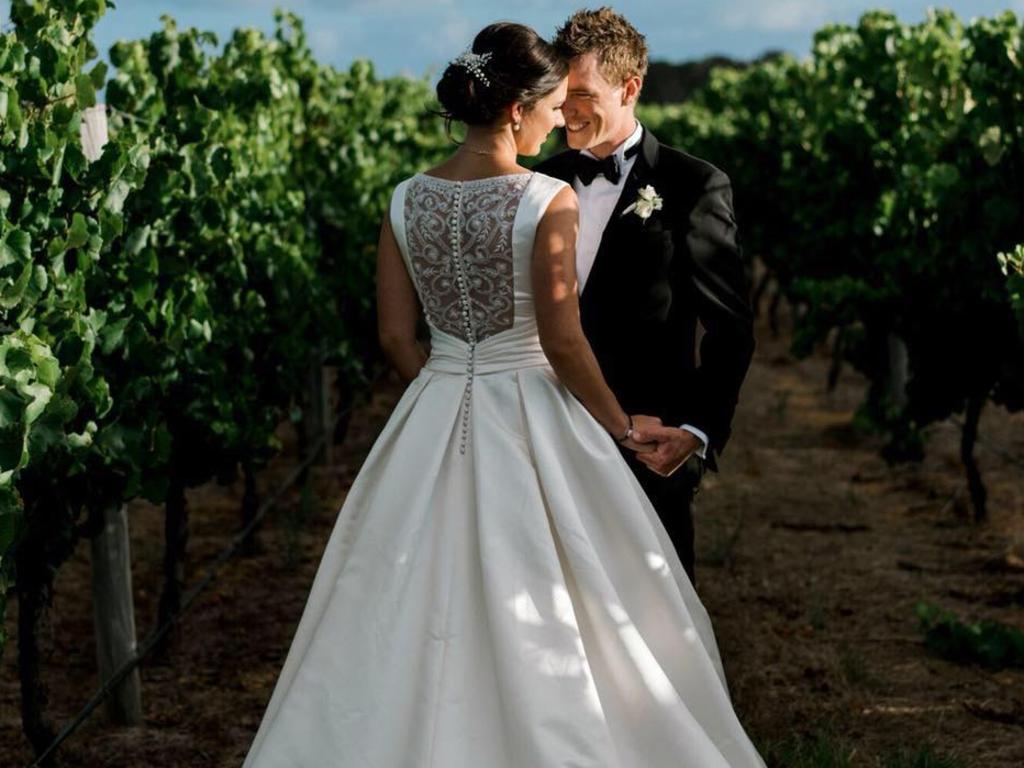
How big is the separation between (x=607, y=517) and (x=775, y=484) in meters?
6.07

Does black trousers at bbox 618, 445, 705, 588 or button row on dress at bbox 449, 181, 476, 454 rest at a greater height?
button row on dress at bbox 449, 181, 476, 454

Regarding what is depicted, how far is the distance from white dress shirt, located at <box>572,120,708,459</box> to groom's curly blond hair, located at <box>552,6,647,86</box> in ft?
0.70

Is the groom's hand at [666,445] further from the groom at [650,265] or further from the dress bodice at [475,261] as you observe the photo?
the dress bodice at [475,261]

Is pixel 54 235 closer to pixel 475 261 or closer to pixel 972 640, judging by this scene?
pixel 475 261

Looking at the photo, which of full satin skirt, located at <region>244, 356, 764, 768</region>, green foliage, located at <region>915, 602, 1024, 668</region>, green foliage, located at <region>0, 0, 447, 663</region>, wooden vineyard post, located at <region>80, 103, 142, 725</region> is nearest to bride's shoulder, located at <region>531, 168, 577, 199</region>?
full satin skirt, located at <region>244, 356, 764, 768</region>

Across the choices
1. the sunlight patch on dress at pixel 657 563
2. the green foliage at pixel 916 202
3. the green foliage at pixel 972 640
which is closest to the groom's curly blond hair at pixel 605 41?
the sunlight patch on dress at pixel 657 563

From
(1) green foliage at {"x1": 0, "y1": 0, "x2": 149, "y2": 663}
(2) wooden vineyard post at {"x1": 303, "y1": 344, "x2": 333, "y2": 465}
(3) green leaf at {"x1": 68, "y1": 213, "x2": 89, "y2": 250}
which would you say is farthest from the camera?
(2) wooden vineyard post at {"x1": 303, "y1": 344, "x2": 333, "y2": 465}

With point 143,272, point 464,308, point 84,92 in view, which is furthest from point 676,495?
point 84,92

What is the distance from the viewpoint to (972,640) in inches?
227

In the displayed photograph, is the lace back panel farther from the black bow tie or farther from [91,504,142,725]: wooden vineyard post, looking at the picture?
[91,504,142,725]: wooden vineyard post

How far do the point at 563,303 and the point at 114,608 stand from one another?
8.21ft

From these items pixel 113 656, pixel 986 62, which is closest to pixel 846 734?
pixel 113 656

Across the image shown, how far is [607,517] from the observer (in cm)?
359

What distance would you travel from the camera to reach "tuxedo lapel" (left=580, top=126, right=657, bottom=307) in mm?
3861
